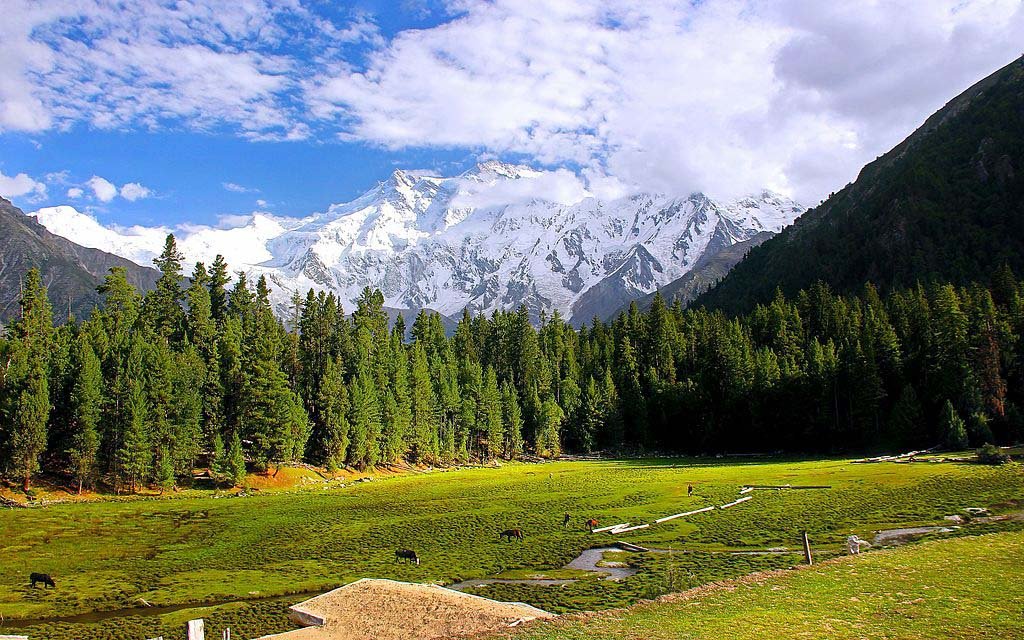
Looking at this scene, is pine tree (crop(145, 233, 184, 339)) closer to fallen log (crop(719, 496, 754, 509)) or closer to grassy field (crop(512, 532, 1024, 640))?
fallen log (crop(719, 496, 754, 509))

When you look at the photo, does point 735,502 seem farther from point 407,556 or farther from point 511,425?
point 511,425

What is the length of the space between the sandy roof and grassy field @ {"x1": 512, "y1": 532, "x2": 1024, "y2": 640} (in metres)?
2.92

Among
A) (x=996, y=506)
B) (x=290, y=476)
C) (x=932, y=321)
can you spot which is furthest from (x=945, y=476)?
(x=290, y=476)

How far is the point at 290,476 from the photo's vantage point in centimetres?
8781

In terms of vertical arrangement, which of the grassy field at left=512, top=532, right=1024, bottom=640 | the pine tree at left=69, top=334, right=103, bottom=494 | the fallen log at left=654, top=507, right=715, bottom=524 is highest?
the pine tree at left=69, top=334, right=103, bottom=494

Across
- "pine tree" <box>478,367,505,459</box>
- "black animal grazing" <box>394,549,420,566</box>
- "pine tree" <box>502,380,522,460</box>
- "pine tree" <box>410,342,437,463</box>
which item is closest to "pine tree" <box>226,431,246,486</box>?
"pine tree" <box>410,342,437,463</box>

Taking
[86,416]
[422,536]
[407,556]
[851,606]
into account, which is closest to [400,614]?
[407,556]

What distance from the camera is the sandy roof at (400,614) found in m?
23.6

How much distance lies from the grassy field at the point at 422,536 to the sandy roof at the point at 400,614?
2.51 meters

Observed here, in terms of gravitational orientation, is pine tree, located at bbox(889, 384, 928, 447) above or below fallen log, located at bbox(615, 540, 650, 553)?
above

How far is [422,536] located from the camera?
150ft

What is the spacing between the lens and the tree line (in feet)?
265

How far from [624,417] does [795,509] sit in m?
92.0

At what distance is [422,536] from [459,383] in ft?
297
